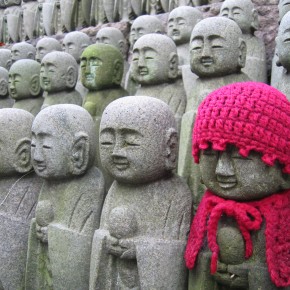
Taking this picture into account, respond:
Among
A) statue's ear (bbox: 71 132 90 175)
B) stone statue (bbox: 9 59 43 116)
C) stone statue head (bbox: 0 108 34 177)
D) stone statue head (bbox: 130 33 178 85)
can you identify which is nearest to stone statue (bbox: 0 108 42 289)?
stone statue head (bbox: 0 108 34 177)

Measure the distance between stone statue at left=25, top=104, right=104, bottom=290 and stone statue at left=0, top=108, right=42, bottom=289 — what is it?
225mm

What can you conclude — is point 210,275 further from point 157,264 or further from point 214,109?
point 214,109

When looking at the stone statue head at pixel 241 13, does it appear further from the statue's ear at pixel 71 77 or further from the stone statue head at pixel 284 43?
the statue's ear at pixel 71 77

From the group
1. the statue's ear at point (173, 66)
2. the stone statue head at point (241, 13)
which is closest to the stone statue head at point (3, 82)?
the statue's ear at point (173, 66)

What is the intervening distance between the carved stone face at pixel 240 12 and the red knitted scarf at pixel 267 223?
3.58 m

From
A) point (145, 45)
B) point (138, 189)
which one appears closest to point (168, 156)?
point (138, 189)

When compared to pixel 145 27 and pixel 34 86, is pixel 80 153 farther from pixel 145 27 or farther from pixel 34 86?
pixel 145 27

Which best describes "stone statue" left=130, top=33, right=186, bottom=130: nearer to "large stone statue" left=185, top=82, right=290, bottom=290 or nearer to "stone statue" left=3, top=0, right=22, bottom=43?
"large stone statue" left=185, top=82, right=290, bottom=290

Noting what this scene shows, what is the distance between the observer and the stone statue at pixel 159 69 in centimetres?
541

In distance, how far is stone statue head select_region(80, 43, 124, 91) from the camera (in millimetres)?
5965

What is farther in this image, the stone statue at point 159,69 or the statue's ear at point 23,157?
the stone statue at point 159,69

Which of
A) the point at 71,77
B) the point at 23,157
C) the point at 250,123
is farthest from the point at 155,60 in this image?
the point at 250,123

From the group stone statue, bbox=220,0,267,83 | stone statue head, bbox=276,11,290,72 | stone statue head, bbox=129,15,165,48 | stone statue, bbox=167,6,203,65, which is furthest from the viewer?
stone statue head, bbox=129,15,165,48

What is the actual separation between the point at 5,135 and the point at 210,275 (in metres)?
1.96
